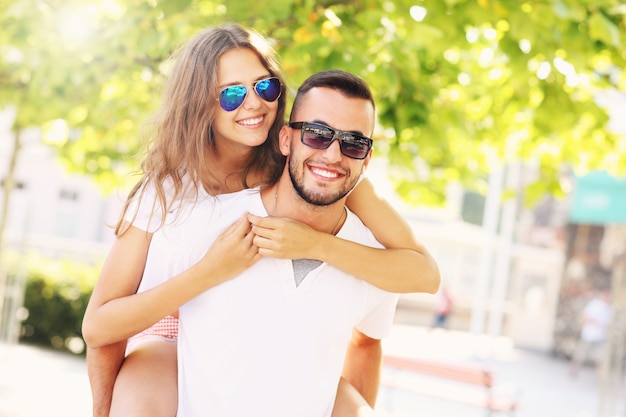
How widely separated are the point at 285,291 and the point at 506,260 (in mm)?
15946

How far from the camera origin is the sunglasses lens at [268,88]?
250cm

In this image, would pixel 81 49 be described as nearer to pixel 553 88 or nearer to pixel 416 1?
pixel 416 1

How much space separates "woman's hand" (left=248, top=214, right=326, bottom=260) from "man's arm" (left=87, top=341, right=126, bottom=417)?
1.93 ft

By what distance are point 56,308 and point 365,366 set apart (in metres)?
10.6

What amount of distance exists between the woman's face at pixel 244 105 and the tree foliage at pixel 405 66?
0.65 m

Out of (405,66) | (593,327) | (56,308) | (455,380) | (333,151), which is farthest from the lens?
Result: (593,327)

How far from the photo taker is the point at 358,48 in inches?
151

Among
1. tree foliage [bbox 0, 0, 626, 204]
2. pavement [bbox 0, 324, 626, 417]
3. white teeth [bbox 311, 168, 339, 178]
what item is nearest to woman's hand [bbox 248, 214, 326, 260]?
white teeth [bbox 311, 168, 339, 178]

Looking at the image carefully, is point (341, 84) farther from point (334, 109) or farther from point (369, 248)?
point (369, 248)

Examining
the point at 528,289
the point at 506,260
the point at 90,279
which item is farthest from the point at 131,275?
the point at 528,289

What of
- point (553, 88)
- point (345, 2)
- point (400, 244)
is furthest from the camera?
point (553, 88)

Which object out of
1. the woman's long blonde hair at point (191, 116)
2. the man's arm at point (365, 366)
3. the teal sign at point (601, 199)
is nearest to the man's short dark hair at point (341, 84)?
the woman's long blonde hair at point (191, 116)

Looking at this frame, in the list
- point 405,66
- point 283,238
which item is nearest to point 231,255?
point 283,238

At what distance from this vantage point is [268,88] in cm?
253
